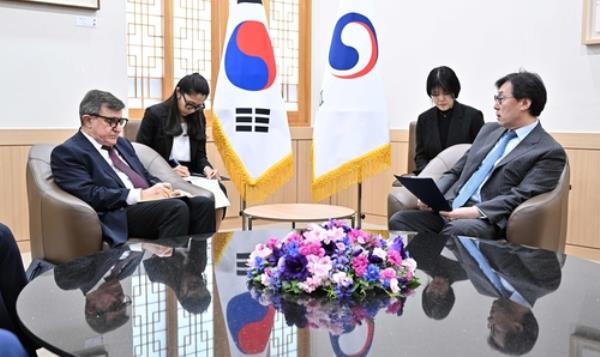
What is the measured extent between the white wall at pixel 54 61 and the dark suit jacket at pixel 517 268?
10.9 ft

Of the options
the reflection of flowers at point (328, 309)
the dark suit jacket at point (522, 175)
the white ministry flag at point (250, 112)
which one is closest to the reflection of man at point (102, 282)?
the reflection of flowers at point (328, 309)

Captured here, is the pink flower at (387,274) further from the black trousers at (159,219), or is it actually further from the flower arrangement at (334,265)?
the black trousers at (159,219)

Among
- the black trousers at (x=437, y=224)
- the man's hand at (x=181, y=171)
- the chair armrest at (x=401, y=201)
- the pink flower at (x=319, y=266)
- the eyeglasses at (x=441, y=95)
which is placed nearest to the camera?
the pink flower at (x=319, y=266)

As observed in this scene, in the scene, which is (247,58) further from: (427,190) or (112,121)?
(427,190)

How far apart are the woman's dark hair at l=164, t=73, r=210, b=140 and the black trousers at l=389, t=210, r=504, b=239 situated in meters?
1.57

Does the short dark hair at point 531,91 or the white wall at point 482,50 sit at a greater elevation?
the white wall at point 482,50

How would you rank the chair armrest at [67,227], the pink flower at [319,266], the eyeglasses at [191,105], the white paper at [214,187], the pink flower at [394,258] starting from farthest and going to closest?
the eyeglasses at [191,105] < the white paper at [214,187] < the chair armrest at [67,227] < the pink flower at [394,258] < the pink flower at [319,266]

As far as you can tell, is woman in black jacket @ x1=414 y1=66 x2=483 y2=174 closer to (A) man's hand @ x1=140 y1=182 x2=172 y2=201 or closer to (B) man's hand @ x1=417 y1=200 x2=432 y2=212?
(B) man's hand @ x1=417 y1=200 x2=432 y2=212

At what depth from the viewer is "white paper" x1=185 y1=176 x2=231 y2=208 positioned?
406 cm

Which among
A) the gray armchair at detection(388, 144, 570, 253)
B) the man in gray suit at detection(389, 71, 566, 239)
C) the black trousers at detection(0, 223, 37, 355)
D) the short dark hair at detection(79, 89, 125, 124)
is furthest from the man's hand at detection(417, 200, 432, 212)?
the black trousers at detection(0, 223, 37, 355)

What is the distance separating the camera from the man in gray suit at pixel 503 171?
322 centimetres

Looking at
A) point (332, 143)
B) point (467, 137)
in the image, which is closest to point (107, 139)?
point (332, 143)

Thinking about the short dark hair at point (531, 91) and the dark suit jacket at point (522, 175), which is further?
the short dark hair at point (531, 91)

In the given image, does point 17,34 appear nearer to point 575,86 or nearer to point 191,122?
point 191,122
